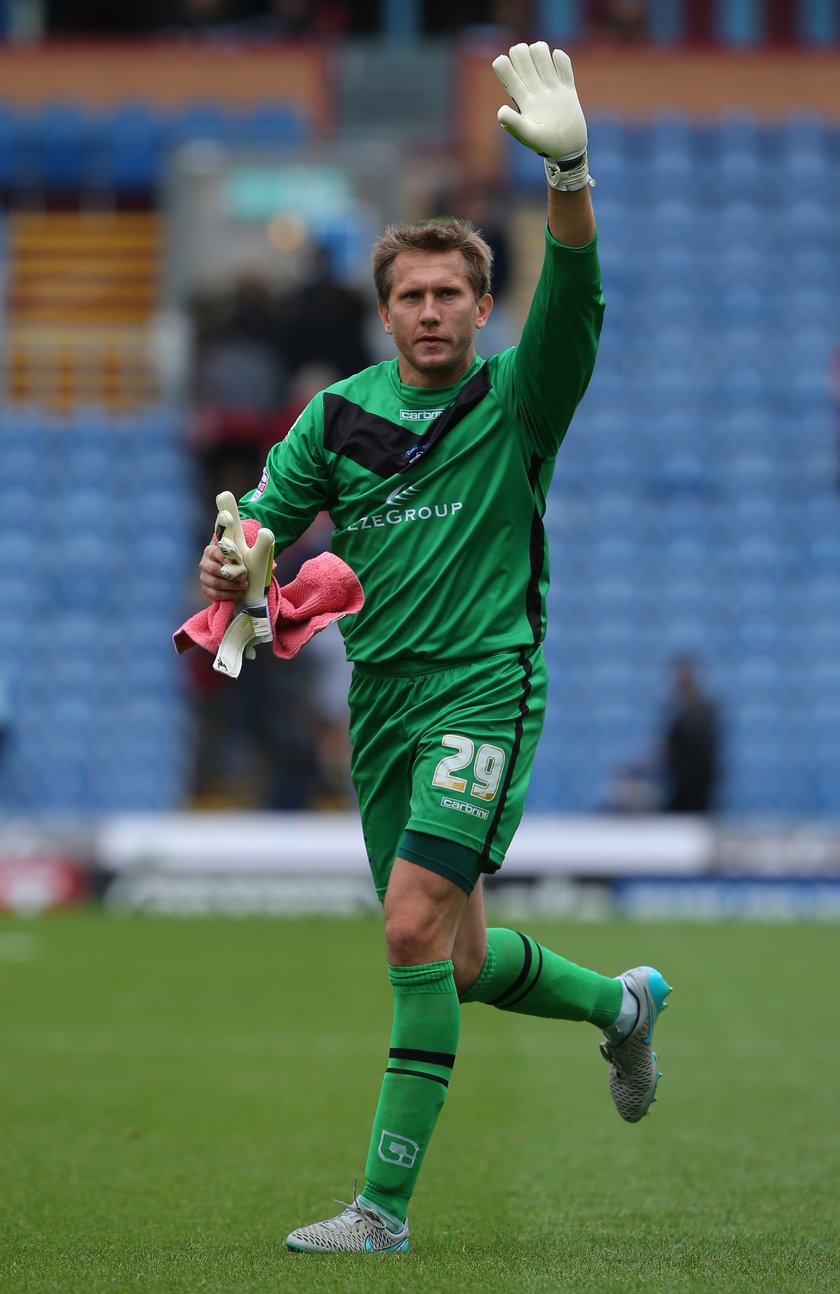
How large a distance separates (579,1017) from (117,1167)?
147 centimetres

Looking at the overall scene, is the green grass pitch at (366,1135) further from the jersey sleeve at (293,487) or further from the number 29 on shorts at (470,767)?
the jersey sleeve at (293,487)

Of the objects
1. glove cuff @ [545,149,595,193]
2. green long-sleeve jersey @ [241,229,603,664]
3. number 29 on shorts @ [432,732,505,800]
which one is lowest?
number 29 on shorts @ [432,732,505,800]

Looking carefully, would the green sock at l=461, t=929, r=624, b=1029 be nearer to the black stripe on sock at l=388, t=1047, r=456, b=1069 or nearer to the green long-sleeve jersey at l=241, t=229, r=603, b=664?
the black stripe on sock at l=388, t=1047, r=456, b=1069

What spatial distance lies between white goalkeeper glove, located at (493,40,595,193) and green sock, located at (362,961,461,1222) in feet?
6.08

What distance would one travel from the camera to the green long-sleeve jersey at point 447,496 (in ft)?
15.5

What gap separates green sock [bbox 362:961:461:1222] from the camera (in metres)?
4.43

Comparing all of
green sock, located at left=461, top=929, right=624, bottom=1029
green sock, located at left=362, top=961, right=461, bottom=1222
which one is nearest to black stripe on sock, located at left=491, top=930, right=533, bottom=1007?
→ green sock, located at left=461, top=929, right=624, bottom=1029

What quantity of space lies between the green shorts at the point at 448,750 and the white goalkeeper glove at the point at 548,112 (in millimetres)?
1159

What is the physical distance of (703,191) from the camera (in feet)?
72.0

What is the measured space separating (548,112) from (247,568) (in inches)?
49.0

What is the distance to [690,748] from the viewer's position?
1603 cm

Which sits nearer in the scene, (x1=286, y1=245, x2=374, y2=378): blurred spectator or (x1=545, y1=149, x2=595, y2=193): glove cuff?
(x1=545, y1=149, x2=595, y2=193): glove cuff

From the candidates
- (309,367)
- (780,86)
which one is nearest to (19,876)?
(309,367)

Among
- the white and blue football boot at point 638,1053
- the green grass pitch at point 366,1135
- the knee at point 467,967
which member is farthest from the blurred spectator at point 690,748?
the knee at point 467,967
